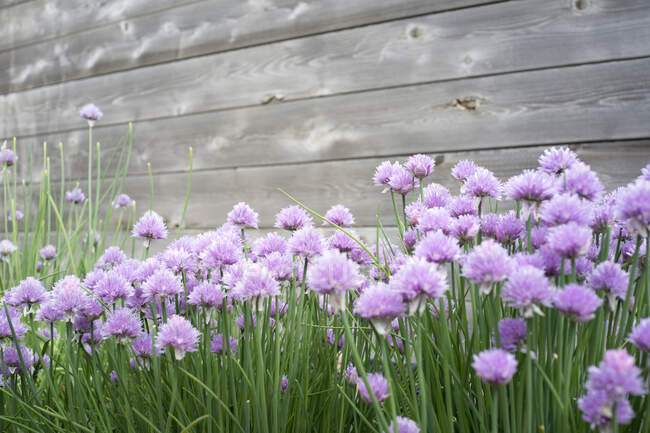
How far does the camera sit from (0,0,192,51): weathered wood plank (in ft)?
8.74

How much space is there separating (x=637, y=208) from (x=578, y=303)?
4.0 inches

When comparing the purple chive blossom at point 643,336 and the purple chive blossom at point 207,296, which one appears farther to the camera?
the purple chive blossom at point 207,296

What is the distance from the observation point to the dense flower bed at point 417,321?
1.37ft

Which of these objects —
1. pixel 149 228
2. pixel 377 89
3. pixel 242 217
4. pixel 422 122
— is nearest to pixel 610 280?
pixel 242 217

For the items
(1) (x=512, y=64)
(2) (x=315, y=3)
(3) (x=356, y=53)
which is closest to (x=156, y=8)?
(2) (x=315, y=3)

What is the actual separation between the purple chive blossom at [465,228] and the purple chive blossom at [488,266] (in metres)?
0.12

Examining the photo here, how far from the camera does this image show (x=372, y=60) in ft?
6.57

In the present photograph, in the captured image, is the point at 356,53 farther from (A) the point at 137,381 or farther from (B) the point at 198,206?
(A) the point at 137,381

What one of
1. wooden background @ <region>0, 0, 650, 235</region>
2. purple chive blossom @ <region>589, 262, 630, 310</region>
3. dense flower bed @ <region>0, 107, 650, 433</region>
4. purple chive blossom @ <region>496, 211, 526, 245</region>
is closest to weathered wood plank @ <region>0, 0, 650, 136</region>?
wooden background @ <region>0, 0, 650, 235</region>

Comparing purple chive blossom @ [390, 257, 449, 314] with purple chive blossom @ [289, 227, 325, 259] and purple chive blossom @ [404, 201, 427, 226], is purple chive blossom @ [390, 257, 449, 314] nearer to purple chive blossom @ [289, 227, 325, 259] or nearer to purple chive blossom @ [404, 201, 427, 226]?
purple chive blossom @ [289, 227, 325, 259]

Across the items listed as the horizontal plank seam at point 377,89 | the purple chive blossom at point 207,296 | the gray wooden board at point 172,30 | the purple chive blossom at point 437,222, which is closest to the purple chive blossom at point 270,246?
the purple chive blossom at point 207,296

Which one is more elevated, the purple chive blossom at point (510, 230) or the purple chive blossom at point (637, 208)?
the purple chive blossom at point (637, 208)

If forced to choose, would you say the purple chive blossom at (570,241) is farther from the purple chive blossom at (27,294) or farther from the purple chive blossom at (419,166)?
the purple chive blossom at (27,294)

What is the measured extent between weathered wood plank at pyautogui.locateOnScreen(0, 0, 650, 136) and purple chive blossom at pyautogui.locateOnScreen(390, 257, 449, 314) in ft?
5.02
